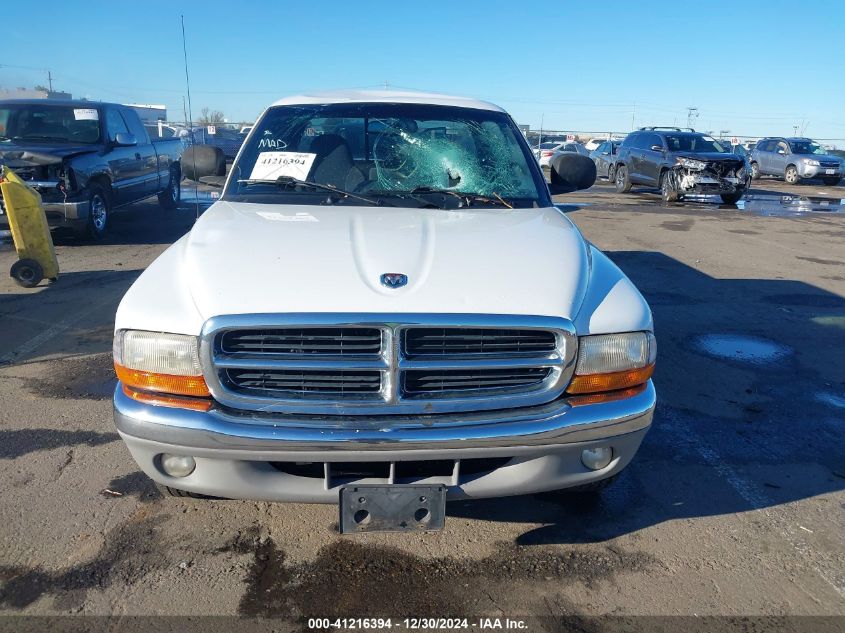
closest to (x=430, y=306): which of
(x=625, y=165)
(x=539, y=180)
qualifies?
(x=539, y=180)

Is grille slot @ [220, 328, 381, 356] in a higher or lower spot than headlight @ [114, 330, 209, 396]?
higher

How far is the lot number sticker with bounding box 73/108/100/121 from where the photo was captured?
9.30 m

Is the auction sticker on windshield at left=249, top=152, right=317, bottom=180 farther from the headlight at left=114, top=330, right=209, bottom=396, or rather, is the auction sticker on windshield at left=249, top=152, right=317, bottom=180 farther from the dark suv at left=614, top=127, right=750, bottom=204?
the dark suv at left=614, top=127, right=750, bottom=204

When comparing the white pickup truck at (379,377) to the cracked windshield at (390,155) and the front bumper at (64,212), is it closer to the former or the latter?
the cracked windshield at (390,155)

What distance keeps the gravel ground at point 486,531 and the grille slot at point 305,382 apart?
0.81m

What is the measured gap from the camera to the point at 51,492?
129 inches

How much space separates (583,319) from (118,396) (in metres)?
1.79

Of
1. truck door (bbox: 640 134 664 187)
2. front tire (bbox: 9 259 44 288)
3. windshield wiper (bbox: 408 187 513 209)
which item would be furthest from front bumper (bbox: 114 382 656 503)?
truck door (bbox: 640 134 664 187)

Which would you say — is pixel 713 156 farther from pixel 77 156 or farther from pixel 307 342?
pixel 307 342

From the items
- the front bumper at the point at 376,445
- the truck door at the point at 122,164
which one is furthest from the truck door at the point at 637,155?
the front bumper at the point at 376,445

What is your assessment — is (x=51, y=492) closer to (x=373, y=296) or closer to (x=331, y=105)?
(x=373, y=296)

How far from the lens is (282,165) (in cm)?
384

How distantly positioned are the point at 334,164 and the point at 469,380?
1.95 m

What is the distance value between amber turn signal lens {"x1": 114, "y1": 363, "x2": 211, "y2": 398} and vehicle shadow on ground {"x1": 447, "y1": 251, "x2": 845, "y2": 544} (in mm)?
1339
